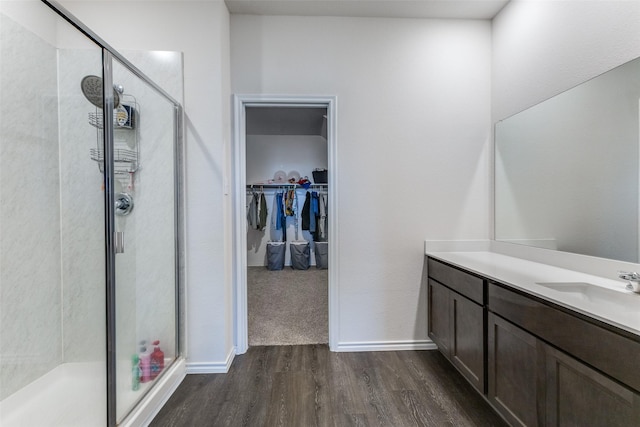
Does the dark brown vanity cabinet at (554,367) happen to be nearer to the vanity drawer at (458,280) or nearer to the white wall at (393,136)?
the vanity drawer at (458,280)

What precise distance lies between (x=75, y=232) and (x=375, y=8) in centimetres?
257

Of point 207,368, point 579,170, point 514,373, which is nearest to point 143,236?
point 207,368

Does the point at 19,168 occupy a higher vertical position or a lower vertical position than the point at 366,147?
lower

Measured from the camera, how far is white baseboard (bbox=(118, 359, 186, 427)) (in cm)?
153

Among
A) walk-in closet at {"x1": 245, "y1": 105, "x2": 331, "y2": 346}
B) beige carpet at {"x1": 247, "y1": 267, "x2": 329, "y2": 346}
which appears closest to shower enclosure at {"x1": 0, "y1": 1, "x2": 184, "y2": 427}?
beige carpet at {"x1": 247, "y1": 267, "x2": 329, "y2": 346}

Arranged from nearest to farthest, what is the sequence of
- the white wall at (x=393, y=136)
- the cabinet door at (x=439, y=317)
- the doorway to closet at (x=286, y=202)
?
the cabinet door at (x=439, y=317) < the white wall at (x=393, y=136) < the doorway to closet at (x=286, y=202)

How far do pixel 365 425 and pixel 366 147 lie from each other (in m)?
1.86

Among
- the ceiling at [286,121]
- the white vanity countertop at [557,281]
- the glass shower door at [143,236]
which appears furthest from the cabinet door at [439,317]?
the ceiling at [286,121]

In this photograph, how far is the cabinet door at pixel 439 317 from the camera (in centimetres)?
203

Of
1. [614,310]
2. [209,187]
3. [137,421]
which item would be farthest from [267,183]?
[614,310]

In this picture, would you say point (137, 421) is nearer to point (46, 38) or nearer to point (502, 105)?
point (46, 38)

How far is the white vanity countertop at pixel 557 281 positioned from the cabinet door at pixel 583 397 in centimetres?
20

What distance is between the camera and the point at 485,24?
242 centimetres

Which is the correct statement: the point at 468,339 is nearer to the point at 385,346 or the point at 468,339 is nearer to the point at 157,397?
the point at 385,346
